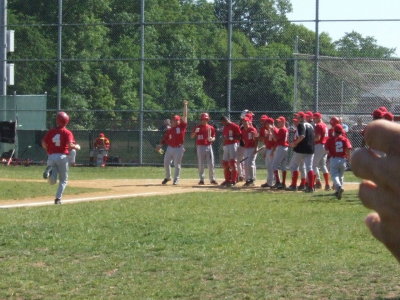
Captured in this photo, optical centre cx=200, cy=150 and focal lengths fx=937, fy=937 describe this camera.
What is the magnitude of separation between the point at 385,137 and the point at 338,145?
742 inches

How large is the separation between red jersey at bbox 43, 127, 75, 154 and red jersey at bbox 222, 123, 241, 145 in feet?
25.2

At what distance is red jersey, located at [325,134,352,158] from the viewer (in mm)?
19797

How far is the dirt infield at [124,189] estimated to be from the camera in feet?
61.8

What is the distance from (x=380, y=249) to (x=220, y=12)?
51.0m

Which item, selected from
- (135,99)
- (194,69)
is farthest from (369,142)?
(135,99)

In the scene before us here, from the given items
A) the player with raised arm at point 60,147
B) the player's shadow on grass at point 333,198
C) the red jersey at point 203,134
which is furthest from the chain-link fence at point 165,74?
the player with raised arm at point 60,147

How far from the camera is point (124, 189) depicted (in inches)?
890

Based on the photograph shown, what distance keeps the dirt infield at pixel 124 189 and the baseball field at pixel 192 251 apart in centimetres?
32

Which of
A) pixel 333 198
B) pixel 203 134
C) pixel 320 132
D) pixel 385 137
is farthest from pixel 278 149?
pixel 385 137

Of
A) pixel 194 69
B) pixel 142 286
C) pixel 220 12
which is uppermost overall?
pixel 220 12

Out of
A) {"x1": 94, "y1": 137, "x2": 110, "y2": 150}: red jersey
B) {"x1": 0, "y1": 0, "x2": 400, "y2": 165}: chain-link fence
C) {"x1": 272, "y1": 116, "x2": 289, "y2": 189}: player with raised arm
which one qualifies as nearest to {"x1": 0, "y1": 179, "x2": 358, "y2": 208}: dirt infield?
{"x1": 272, "y1": 116, "x2": 289, "y2": 189}: player with raised arm

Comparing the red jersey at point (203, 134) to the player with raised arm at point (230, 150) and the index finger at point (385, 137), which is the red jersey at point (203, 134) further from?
the index finger at point (385, 137)

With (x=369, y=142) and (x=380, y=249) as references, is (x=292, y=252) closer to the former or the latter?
(x=380, y=249)

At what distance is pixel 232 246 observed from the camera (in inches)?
428
